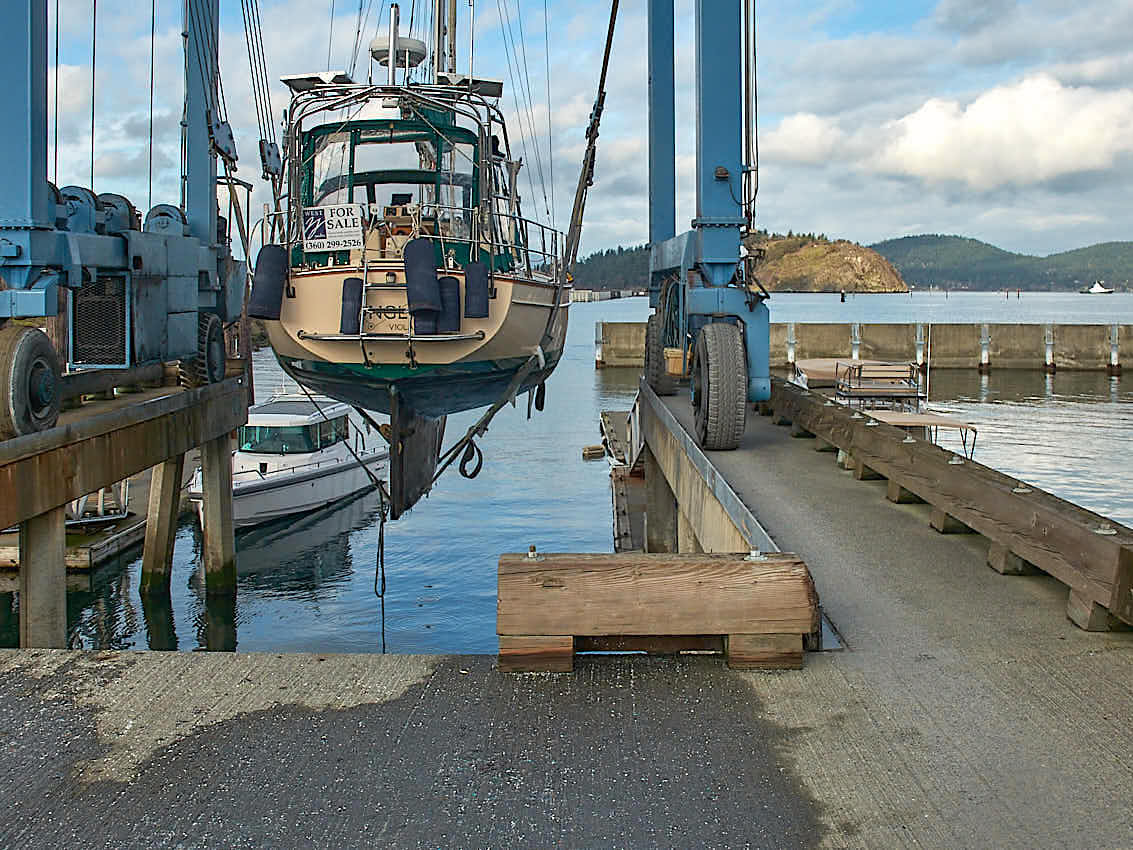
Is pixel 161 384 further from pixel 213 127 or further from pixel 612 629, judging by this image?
pixel 612 629

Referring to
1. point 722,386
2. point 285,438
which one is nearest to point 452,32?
point 285,438

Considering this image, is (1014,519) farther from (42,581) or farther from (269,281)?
(269,281)

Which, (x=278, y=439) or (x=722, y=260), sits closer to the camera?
(x=722, y=260)

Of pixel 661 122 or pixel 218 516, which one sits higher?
pixel 661 122

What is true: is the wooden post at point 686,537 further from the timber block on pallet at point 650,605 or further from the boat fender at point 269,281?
the timber block on pallet at point 650,605

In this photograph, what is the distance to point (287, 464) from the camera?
23125mm

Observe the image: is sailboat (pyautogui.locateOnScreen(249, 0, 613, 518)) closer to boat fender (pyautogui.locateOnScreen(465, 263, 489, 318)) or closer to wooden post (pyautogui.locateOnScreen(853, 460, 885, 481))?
boat fender (pyautogui.locateOnScreen(465, 263, 489, 318))

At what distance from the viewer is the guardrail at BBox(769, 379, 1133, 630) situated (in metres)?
5.49

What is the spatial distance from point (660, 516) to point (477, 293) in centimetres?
586

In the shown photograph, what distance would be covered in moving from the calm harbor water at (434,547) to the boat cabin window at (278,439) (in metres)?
1.53

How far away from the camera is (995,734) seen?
15.3 feet

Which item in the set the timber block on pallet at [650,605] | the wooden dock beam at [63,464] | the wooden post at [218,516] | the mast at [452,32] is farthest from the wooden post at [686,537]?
the mast at [452,32]

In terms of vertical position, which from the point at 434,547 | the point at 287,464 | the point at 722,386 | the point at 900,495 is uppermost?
the point at 722,386

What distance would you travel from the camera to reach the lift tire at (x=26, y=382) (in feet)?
32.6
